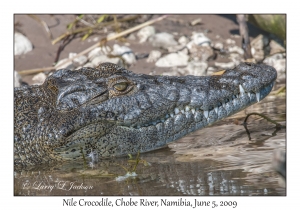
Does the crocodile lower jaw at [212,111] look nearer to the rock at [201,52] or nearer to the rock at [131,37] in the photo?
the rock at [201,52]

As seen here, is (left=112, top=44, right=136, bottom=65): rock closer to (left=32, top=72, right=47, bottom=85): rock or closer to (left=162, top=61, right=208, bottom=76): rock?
(left=162, top=61, right=208, bottom=76): rock

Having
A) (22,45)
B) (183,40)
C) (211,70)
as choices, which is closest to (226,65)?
(211,70)

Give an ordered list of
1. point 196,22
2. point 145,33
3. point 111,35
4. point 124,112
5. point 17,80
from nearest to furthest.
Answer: point 124,112 < point 17,80 < point 111,35 < point 145,33 < point 196,22

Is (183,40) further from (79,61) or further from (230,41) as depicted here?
(79,61)

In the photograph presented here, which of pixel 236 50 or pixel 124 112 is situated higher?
pixel 236 50

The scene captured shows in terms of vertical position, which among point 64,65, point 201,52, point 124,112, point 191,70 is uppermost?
point 201,52

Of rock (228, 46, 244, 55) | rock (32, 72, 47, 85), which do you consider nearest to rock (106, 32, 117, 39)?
rock (32, 72, 47, 85)

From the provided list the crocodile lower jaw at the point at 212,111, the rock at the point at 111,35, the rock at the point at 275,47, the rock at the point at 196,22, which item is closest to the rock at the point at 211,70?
the rock at the point at 275,47

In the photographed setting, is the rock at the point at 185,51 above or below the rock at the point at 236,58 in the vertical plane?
above
